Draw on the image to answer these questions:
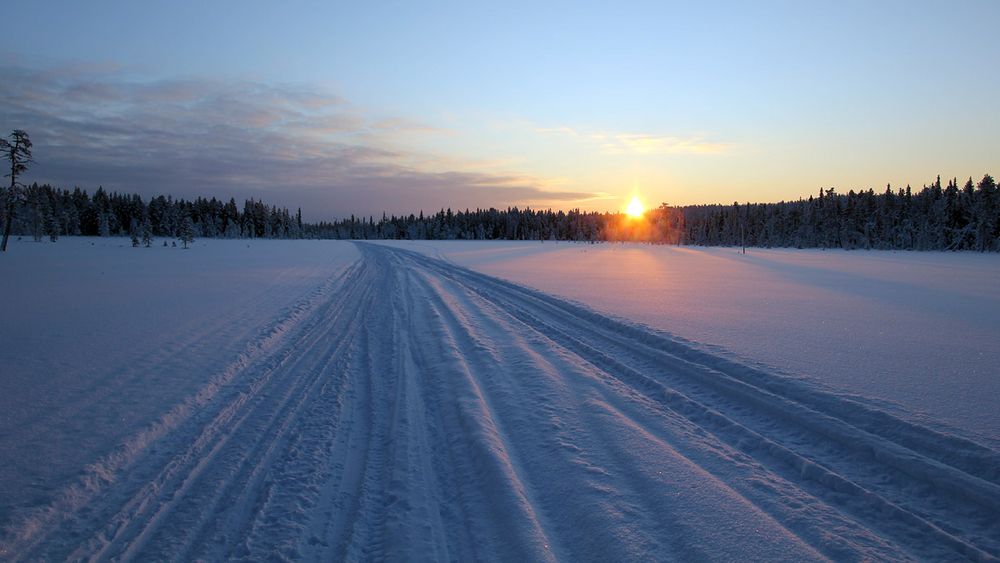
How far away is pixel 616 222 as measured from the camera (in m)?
171

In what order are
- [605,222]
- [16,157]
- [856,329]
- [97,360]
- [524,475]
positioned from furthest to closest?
[605,222] < [16,157] < [856,329] < [97,360] < [524,475]

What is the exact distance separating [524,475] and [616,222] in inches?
6812

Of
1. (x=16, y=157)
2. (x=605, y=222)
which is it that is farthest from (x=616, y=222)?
(x=16, y=157)

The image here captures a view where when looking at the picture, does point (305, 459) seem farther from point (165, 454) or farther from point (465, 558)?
point (465, 558)

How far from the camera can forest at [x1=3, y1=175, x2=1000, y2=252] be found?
7031 cm

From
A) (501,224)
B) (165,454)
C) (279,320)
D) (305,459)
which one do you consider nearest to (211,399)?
(165,454)

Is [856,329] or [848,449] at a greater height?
[856,329]

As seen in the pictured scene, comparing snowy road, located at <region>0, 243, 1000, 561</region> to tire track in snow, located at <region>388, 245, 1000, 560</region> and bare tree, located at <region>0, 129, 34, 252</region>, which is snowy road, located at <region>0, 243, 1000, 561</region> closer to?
tire track in snow, located at <region>388, 245, 1000, 560</region>

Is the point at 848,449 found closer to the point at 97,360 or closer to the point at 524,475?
the point at 524,475

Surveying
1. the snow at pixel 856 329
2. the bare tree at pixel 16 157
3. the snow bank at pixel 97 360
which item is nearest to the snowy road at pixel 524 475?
the snow bank at pixel 97 360

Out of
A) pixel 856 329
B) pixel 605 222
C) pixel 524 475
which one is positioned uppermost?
pixel 605 222

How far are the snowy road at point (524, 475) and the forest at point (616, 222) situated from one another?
54704 millimetres

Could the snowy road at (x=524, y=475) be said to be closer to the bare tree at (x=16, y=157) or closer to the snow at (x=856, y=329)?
the snow at (x=856, y=329)

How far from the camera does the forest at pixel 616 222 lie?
70312 millimetres
